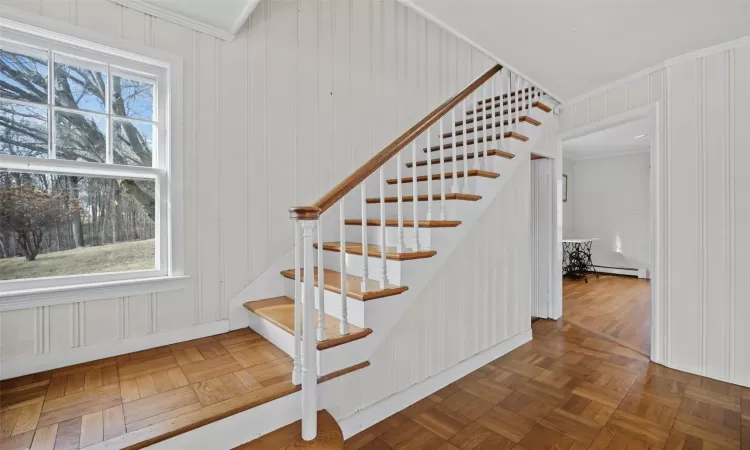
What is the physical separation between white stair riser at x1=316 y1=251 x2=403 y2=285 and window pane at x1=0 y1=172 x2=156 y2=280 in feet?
3.77

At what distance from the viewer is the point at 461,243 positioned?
2.52 meters

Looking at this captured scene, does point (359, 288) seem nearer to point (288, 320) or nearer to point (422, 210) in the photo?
point (288, 320)

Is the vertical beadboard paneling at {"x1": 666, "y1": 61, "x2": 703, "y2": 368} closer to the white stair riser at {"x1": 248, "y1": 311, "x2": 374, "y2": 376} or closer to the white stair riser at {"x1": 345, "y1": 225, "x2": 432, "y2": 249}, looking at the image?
the white stair riser at {"x1": 345, "y1": 225, "x2": 432, "y2": 249}

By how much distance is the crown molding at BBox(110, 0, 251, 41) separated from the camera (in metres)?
1.91

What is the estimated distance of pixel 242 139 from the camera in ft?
7.55

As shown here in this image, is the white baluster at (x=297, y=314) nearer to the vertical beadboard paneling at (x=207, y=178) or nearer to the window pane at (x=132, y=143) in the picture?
the vertical beadboard paneling at (x=207, y=178)

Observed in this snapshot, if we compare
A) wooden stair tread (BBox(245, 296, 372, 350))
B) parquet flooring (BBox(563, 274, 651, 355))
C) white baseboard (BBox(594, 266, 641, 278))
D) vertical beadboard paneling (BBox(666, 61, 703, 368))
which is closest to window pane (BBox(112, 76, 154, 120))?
wooden stair tread (BBox(245, 296, 372, 350))

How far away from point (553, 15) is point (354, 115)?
1578mm

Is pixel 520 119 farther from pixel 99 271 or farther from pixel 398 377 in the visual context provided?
pixel 99 271

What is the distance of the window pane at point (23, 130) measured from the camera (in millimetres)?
1693

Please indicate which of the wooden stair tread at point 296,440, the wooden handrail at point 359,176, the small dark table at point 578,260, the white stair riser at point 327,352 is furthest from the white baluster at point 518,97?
the small dark table at point 578,260

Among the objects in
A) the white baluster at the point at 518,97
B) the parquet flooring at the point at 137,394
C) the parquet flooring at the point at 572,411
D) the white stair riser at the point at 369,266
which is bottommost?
the parquet flooring at the point at 572,411

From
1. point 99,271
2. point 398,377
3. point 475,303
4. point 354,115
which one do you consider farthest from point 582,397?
point 99,271

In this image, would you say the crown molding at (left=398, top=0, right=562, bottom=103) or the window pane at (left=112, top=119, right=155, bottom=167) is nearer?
the window pane at (left=112, top=119, right=155, bottom=167)
